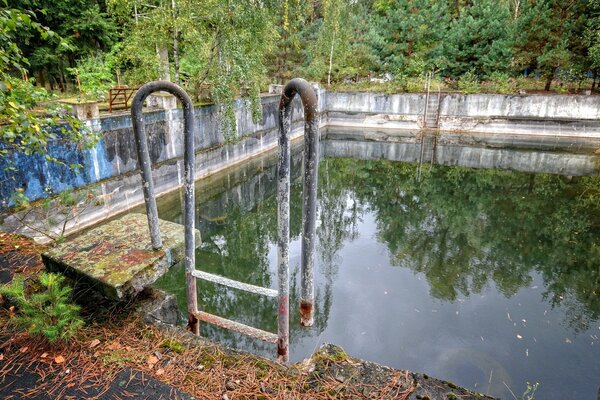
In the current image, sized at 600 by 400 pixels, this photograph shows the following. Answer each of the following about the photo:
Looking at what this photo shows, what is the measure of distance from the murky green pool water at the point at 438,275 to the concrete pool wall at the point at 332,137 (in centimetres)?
109

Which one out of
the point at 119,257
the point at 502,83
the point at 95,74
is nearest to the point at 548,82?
the point at 502,83

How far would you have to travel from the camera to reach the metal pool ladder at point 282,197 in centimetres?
181

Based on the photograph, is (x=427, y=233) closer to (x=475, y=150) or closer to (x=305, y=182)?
(x=305, y=182)

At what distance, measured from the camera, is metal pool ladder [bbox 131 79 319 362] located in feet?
5.94

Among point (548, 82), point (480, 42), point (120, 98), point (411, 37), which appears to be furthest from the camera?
point (411, 37)

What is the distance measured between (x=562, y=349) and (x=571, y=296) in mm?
1421

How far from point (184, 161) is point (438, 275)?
4.77 m

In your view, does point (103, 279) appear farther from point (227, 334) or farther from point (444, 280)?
point (444, 280)

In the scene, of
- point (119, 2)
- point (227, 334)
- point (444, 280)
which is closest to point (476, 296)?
point (444, 280)

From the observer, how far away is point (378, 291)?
543cm

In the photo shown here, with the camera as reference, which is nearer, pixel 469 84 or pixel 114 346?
pixel 114 346

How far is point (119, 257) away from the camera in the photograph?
94.5 inches

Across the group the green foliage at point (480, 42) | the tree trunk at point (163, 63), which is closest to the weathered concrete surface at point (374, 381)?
the tree trunk at point (163, 63)

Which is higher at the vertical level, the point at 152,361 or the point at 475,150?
the point at 152,361
